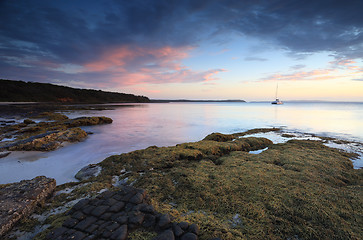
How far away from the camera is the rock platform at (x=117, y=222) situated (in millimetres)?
3246

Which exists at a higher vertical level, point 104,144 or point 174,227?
point 174,227

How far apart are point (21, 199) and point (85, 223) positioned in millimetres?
2159

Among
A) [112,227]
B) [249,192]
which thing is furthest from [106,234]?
[249,192]

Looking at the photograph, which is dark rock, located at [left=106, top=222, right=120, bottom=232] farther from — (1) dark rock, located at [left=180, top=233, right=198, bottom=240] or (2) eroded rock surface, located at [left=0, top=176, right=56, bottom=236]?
(2) eroded rock surface, located at [left=0, top=176, right=56, bottom=236]

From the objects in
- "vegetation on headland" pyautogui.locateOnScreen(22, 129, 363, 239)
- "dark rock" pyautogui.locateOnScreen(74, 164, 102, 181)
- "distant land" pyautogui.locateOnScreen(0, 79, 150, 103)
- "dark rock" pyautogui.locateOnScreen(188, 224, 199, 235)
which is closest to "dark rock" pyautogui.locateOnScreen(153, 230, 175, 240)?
"dark rock" pyautogui.locateOnScreen(188, 224, 199, 235)

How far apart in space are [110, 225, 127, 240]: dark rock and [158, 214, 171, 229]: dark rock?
0.70 metres

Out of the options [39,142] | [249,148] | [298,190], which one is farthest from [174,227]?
[39,142]

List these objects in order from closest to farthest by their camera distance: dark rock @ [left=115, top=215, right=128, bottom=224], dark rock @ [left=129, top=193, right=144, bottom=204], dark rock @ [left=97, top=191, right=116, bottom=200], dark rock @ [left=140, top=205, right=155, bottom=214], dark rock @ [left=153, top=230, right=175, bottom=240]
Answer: dark rock @ [left=153, top=230, right=175, bottom=240], dark rock @ [left=115, top=215, right=128, bottom=224], dark rock @ [left=140, top=205, right=155, bottom=214], dark rock @ [left=129, top=193, right=144, bottom=204], dark rock @ [left=97, top=191, right=116, bottom=200]

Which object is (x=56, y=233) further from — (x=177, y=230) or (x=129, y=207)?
(x=177, y=230)

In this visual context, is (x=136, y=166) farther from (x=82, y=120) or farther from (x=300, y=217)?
(x=82, y=120)

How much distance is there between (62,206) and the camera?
450cm

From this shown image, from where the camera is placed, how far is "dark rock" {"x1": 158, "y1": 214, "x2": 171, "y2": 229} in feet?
11.5

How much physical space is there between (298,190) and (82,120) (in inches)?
917

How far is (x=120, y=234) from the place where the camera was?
128 inches
